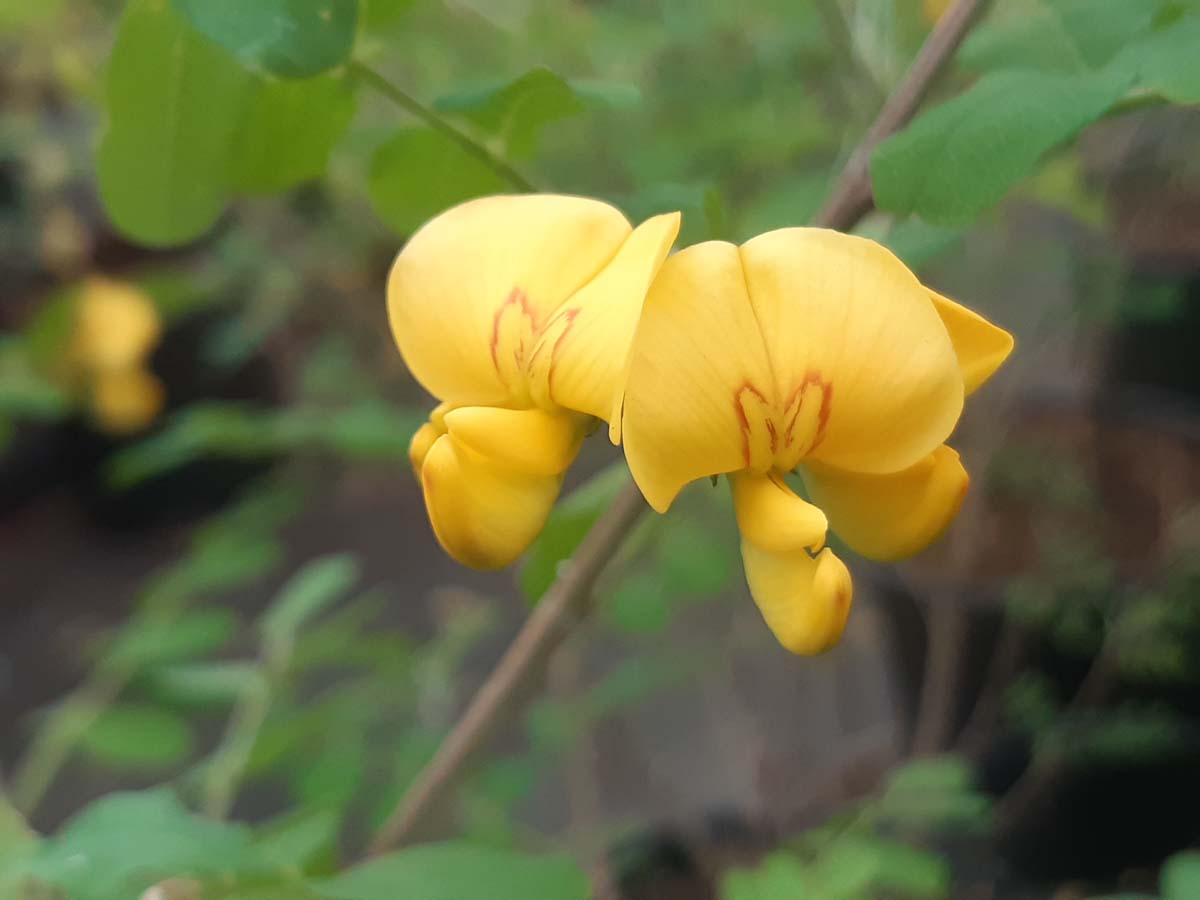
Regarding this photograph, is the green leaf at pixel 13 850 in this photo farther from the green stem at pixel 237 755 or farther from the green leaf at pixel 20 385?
the green leaf at pixel 20 385

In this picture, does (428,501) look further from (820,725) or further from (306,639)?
(820,725)

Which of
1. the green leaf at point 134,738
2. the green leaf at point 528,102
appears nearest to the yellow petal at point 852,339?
the green leaf at point 528,102

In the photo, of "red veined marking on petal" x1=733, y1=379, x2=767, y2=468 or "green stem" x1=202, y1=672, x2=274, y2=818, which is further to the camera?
"green stem" x1=202, y1=672, x2=274, y2=818

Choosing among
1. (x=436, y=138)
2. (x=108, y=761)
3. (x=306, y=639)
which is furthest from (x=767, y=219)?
(x=108, y=761)

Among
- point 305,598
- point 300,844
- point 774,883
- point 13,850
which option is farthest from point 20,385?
point 774,883

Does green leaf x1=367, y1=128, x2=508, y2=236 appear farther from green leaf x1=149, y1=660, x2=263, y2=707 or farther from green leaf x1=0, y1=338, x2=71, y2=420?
green leaf x1=0, y1=338, x2=71, y2=420

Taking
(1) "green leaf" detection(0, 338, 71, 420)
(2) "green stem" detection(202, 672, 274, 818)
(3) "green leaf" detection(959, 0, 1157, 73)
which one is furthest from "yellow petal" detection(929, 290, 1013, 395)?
(1) "green leaf" detection(0, 338, 71, 420)
